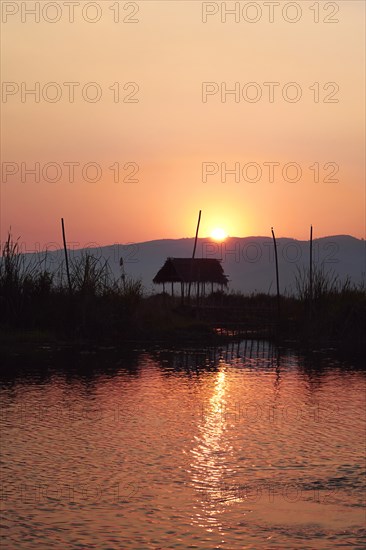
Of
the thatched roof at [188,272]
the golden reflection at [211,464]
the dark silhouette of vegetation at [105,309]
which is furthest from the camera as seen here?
the thatched roof at [188,272]

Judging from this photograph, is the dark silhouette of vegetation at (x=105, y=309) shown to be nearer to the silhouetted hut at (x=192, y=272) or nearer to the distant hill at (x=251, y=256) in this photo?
the silhouetted hut at (x=192, y=272)

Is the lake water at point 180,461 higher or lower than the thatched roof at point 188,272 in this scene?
lower

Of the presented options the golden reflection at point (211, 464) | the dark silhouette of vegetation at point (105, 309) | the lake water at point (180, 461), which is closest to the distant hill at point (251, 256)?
the dark silhouette of vegetation at point (105, 309)

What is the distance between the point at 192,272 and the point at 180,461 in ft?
96.9

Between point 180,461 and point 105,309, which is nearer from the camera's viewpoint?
point 180,461

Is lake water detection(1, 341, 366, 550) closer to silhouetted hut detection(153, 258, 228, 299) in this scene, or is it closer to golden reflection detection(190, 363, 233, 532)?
golden reflection detection(190, 363, 233, 532)

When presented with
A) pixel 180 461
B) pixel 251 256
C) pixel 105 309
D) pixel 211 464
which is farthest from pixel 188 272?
pixel 251 256

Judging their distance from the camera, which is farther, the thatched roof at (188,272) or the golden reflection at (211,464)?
the thatched roof at (188,272)

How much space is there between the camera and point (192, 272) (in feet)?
132

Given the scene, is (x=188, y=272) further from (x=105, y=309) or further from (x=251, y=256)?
(x=251, y=256)

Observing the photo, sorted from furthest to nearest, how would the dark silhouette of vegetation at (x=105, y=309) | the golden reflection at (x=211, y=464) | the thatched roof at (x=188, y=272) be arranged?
1. the thatched roof at (x=188, y=272)
2. the dark silhouette of vegetation at (x=105, y=309)
3. the golden reflection at (x=211, y=464)

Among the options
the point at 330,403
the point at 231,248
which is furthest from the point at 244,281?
the point at 330,403

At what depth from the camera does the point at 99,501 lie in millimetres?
9016

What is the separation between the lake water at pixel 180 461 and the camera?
26.9ft
